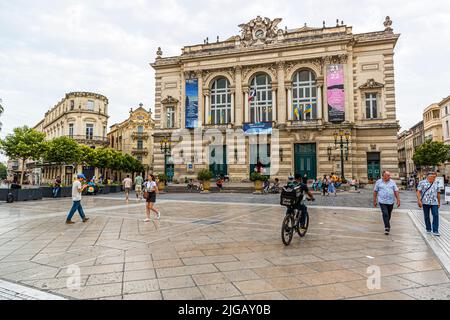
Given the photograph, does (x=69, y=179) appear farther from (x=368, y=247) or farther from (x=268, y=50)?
(x=368, y=247)

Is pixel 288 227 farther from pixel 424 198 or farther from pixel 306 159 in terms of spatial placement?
pixel 306 159

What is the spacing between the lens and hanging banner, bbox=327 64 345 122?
3009 cm

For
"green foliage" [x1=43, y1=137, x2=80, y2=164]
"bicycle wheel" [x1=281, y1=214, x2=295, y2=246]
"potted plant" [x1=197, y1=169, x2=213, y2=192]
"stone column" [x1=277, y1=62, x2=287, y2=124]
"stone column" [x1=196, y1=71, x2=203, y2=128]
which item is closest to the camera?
"bicycle wheel" [x1=281, y1=214, x2=295, y2=246]

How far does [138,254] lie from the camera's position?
248 inches

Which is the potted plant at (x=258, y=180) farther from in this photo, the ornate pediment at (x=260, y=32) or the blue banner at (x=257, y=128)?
the ornate pediment at (x=260, y=32)

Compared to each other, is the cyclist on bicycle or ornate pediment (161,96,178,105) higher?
ornate pediment (161,96,178,105)

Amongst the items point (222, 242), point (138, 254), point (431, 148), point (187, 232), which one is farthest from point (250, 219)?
point (431, 148)

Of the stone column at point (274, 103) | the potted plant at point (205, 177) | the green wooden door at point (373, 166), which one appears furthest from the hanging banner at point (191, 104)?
the green wooden door at point (373, 166)

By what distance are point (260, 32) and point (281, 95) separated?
815 centimetres

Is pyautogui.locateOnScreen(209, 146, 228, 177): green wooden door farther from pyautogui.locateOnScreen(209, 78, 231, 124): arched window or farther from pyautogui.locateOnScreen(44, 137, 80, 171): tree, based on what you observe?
pyautogui.locateOnScreen(44, 137, 80, 171): tree

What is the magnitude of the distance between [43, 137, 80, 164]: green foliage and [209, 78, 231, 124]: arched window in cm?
1530

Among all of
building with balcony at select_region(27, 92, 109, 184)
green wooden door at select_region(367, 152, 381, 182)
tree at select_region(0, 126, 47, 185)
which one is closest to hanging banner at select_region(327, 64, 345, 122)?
green wooden door at select_region(367, 152, 381, 182)

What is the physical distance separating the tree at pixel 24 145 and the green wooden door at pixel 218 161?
17525 mm

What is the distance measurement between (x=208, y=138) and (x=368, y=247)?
28761 mm
